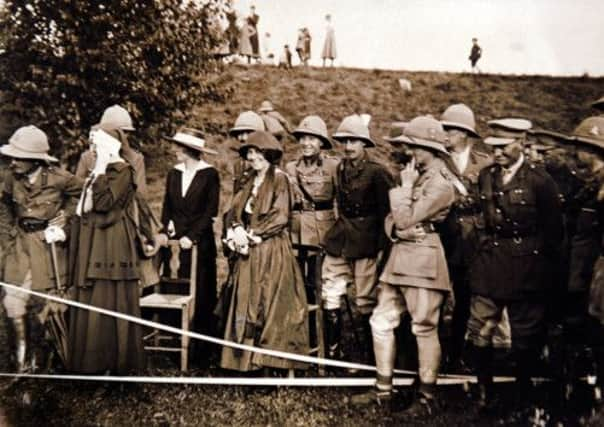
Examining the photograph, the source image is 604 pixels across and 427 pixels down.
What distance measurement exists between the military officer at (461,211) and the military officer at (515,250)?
0.32 meters

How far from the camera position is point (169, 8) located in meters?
4.35

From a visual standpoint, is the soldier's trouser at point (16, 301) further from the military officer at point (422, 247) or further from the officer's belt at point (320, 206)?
the military officer at point (422, 247)

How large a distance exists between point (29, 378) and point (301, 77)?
324 centimetres

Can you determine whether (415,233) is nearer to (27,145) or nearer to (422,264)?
(422,264)

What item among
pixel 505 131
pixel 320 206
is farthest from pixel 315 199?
pixel 505 131

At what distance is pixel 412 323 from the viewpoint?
3.61 meters

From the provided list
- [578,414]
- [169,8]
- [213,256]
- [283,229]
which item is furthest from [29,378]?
[578,414]

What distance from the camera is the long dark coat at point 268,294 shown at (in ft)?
12.9

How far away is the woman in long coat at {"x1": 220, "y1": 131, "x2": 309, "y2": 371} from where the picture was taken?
3941 mm

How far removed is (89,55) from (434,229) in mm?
2632

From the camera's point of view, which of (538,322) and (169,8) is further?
(169,8)

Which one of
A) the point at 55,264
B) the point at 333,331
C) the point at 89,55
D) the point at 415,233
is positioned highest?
the point at 89,55

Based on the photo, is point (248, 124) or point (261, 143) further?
point (248, 124)

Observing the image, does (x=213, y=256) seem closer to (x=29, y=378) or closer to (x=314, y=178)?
(x=314, y=178)
